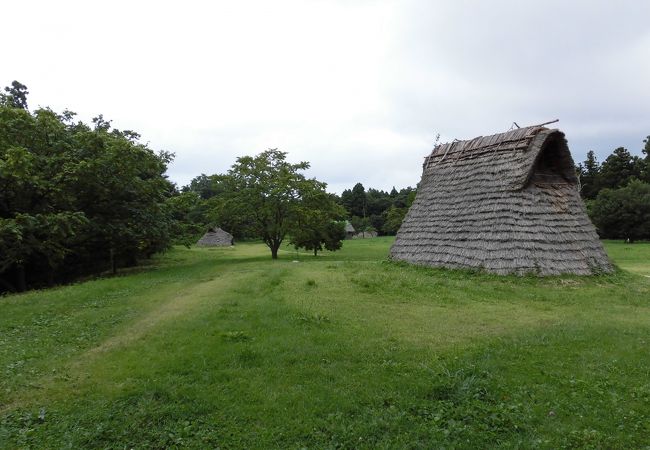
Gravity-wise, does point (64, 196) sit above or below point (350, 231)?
above

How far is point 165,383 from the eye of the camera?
4477 millimetres

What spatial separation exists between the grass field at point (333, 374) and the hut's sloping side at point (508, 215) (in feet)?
7.51

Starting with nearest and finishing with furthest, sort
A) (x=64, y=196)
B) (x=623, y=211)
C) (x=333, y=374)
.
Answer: (x=333, y=374) → (x=64, y=196) → (x=623, y=211)

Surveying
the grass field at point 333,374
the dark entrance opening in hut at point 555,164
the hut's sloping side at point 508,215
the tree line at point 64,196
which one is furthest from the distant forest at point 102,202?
the dark entrance opening in hut at point 555,164

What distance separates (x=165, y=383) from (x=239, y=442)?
1377 millimetres

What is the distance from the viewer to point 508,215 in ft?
37.0

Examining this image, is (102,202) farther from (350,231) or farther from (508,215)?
(350,231)

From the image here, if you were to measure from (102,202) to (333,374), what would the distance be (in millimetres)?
16017

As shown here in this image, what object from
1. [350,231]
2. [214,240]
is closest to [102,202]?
[214,240]

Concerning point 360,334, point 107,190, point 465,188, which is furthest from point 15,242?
point 465,188

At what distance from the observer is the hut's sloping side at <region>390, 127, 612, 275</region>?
1078 centimetres

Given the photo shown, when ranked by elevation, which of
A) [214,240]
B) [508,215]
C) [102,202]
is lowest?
[214,240]

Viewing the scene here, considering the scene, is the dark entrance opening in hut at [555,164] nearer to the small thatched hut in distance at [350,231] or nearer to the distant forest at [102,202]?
the distant forest at [102,202]

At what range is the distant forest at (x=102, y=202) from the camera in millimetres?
13586
